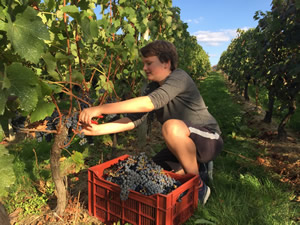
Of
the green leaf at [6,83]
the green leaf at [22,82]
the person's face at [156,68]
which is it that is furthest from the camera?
the person's face at [156,68]

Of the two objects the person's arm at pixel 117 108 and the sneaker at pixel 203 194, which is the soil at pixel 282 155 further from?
the person's arm at pixel 117 108

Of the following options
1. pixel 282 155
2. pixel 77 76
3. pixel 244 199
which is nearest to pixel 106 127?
pixel 77 76

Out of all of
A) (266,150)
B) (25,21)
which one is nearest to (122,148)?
(266,150)

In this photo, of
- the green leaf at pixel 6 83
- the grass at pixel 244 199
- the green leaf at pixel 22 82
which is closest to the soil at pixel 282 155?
the grass at pixel 244 199

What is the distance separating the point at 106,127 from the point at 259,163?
84.4 inches

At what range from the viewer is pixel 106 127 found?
234 centimetres

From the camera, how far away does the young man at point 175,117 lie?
6.90 feet

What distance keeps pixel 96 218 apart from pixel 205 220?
868 millimetres

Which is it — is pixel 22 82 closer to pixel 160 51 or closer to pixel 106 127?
pixel 106 127

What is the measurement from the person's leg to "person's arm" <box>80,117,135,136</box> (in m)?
0.44

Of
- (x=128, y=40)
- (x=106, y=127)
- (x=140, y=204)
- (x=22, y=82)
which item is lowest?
(x=140, y=204)

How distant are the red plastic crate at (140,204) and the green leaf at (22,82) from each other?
984 mm

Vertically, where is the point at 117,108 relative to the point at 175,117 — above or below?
above

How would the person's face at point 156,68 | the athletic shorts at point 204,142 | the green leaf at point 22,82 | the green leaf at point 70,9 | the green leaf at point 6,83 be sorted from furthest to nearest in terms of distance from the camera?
the person's face at point 156,68
the athletic shorts at point 204,142
the green leaf at point 70,9
the green leaf at point 22,82
the green leaf at point 6,83
